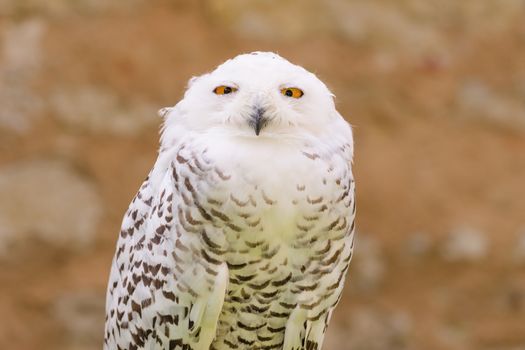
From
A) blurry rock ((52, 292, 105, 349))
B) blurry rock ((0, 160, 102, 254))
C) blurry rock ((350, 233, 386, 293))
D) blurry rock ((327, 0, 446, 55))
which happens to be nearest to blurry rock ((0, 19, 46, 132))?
blurry rock ((0, 160, 102, 254))

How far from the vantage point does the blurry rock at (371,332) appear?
302 centimetres

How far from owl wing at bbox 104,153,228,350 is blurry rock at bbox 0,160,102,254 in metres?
1.10

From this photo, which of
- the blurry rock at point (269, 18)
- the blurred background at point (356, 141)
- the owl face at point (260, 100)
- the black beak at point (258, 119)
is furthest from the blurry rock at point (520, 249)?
the black beak at point (258, 119)

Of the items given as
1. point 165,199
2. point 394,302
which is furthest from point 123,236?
point 394,302

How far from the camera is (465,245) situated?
117 inches

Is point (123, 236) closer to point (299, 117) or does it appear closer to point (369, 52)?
point (299, 117)

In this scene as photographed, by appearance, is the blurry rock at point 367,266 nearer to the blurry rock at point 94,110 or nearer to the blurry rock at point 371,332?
the blurry rock at point 371,332

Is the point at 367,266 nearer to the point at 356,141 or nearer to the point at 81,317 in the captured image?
the point at 356,141

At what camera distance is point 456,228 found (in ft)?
9.82

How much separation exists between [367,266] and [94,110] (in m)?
0.90

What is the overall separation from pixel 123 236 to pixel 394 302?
1.34 metres

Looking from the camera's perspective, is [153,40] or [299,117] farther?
[153,40]

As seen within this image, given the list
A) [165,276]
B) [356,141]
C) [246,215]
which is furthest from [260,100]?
[356,141]

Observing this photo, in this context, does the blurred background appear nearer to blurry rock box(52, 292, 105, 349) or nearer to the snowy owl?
blurry rock box(52, 292, 105, 349)
